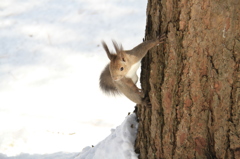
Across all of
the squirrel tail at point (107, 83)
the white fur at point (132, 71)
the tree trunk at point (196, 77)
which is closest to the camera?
the tree trunk at point (196, 77)

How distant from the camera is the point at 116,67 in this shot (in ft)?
5.40

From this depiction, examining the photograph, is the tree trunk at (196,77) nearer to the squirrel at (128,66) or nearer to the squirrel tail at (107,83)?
the squirrel at (128,66)

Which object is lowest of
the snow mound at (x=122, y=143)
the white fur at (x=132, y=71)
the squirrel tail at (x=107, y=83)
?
the snow mound at (x=122, y=143)

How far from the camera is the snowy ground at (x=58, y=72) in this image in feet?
8.59

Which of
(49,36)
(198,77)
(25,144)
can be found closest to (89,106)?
(25,144)

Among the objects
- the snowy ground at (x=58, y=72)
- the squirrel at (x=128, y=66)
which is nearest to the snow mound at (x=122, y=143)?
the squirrel at (x=128, y=66)

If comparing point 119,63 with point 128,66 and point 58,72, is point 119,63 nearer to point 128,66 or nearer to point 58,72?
point 128,66

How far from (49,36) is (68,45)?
0.27 m

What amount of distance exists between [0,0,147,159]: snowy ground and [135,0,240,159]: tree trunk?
41.9 inches

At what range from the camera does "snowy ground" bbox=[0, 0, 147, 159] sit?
2.62 m

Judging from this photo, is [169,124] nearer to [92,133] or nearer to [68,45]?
[92,133]

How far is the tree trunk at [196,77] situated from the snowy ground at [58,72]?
3.50 feet

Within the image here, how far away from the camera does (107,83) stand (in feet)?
6.42

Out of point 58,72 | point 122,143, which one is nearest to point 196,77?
point 122,143
